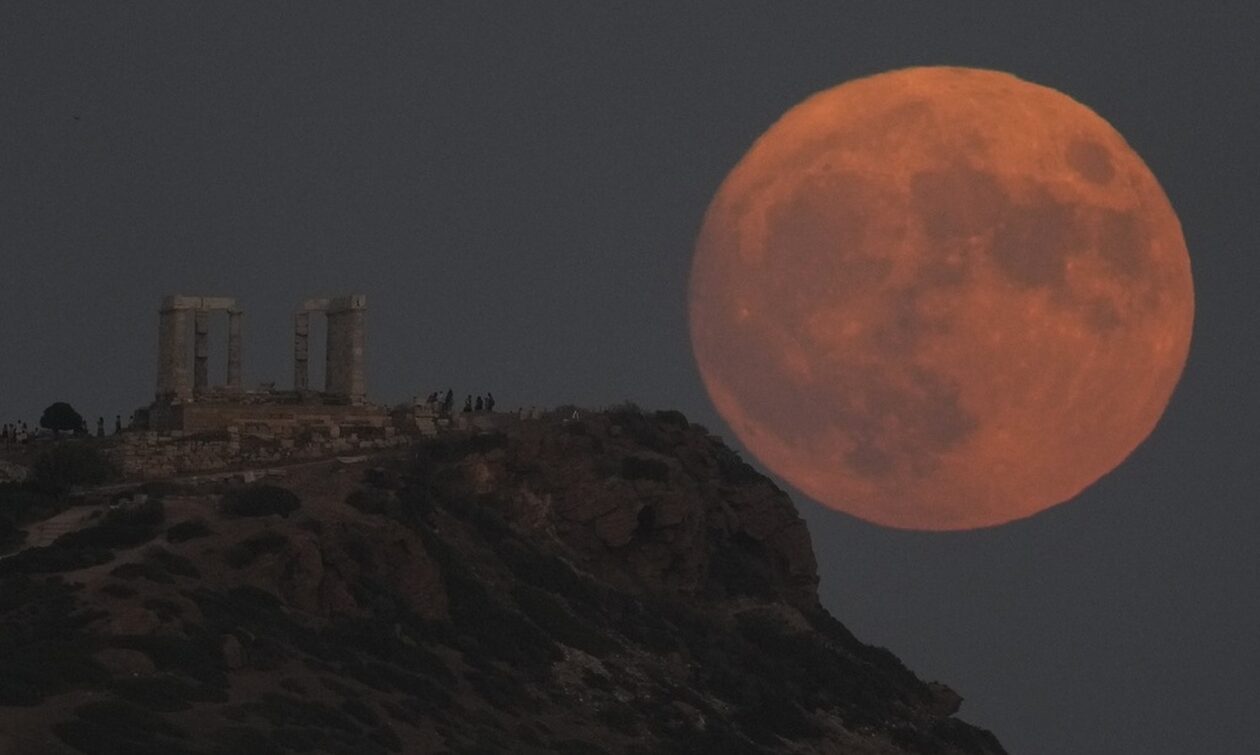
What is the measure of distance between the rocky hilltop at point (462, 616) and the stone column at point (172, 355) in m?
9.68

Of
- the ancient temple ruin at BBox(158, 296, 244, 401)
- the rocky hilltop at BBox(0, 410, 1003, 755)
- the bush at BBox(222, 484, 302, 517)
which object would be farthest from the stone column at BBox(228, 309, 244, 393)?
the bush at BBox(222, 484, 302, 517)

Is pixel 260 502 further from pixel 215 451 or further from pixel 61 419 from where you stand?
pixel 61 419

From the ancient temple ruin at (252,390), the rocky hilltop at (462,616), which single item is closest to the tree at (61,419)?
the ancient temple ruin at (252,390)

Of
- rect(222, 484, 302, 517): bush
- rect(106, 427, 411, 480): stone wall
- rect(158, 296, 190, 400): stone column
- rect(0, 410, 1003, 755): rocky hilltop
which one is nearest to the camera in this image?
rect(0, 410, 1003, 755): rocky hilltop

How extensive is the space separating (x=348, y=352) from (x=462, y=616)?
948 inches

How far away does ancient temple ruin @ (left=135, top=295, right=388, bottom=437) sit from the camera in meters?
97.2

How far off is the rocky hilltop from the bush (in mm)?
83

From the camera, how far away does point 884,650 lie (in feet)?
362

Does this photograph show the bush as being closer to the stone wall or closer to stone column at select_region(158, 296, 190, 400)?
the stone wall

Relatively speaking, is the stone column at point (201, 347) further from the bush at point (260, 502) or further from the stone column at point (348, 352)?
the bush at point (260, 502)

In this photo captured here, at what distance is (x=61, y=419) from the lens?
106m

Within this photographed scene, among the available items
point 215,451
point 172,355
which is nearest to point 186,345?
point 172,355

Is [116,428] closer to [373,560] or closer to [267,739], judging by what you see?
[373,560]

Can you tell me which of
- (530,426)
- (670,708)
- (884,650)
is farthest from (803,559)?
(670,708)
